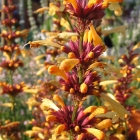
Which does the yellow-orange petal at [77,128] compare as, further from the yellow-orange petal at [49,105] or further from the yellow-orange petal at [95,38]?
the yellow-orange petal at [95,38]

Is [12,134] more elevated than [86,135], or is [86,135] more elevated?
[86,135]

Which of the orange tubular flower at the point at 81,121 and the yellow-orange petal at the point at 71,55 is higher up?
the yellow-orange petal at the point at 71,55

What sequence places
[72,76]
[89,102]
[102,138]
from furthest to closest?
[89,102], [72,76], [102,138]

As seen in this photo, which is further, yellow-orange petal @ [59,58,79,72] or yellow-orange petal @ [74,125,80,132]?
yellow-orange petal @ [74,125,80,132]

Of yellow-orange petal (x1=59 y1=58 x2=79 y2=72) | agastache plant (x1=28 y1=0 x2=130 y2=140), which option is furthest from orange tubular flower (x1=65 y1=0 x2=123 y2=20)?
yellow-orange petal (x1=59 y1=58 x2=79 y2=72)

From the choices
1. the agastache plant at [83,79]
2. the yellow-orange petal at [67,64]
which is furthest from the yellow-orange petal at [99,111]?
the yellow-orange petal at [67,64]

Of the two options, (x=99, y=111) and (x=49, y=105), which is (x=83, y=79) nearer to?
(x=99, y=111)

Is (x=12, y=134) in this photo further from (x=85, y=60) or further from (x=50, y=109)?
(x=85, y=60)

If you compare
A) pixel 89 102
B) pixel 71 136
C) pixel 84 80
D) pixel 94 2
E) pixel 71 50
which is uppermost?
pixel 94 2

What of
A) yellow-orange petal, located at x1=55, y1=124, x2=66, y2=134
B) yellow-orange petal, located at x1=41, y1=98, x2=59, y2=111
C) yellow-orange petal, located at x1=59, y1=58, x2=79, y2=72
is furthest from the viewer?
yellow-orange petal, located at x1=41, y1=98, x2=59, y2=111

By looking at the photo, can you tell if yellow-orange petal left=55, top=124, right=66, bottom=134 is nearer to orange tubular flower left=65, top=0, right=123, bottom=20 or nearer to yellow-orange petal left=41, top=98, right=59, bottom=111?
yellow-orange petal left=41, top=98, right=59, bottom=111

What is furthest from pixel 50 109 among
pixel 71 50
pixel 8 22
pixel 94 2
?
pixel 8 22
